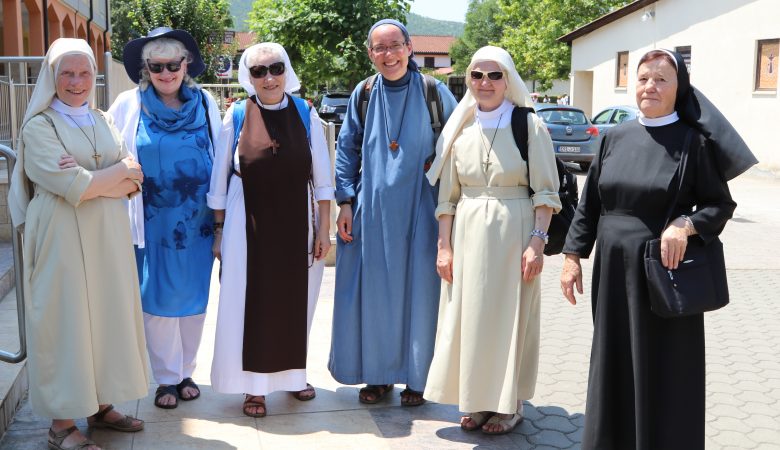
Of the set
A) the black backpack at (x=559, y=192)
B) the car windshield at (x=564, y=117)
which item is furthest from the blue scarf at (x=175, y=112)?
the car windshield at (x=564, y=117)

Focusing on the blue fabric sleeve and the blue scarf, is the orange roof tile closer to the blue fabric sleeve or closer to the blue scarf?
the blue fabric sleeve

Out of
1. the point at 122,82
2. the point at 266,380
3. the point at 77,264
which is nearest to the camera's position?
the point at 77,264

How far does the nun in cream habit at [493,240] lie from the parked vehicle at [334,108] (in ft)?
67.7

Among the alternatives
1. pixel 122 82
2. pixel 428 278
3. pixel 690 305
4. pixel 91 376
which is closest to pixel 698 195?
pixel 690 305

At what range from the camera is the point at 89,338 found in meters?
3.94

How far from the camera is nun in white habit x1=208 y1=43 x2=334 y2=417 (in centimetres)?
448

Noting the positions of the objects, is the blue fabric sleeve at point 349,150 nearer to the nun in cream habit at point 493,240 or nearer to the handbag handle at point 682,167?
the nun in cream habit at point 493,240

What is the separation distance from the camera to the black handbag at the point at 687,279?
3273mm

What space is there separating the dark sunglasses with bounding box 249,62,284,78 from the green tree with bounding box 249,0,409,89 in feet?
47.6

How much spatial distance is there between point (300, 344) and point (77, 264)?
4.20 feet

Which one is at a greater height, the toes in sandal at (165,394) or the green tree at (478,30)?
the green tree at (478,30)

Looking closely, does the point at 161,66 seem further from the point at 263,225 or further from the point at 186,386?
the point at 186,386

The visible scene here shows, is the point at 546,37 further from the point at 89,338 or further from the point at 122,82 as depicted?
the point at 89,338

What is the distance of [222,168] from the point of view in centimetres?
452
